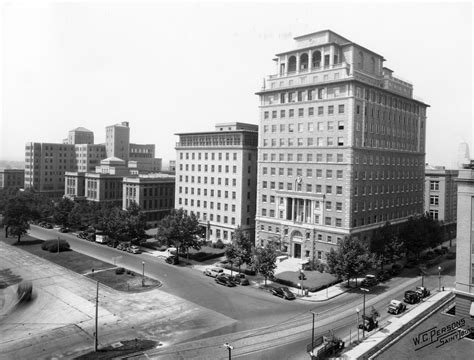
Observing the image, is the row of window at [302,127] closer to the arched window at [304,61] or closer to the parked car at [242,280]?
the arched window at [304,61]

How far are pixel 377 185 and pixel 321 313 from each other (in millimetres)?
38337

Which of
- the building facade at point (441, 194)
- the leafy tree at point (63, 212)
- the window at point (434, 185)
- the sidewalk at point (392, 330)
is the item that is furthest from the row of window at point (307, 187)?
the leafy tree at point (63, 212)

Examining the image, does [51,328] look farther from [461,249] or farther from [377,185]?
[377,185]

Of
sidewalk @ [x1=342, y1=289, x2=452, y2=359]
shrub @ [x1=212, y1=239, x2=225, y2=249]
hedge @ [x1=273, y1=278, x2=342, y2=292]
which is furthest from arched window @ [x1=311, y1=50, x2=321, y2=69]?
sidewalk @ [x1=342, y1=289, x2=452, y2=359]

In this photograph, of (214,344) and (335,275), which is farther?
(335,275)

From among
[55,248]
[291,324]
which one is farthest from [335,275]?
[55,248]

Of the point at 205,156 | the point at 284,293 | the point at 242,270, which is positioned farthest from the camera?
the point at 205,156

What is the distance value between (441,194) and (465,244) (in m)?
67.1

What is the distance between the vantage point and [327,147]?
7356 cm

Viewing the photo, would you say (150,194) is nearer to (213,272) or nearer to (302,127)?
(213,272)

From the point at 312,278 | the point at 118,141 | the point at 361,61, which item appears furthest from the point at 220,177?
the point at 118,141

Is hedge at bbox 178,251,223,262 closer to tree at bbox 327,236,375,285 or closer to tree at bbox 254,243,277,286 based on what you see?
tree at bbox 254,243,277,286

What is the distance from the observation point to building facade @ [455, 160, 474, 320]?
151ft

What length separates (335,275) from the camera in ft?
196
